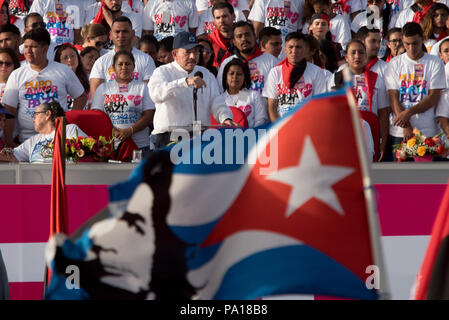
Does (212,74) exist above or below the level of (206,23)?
below

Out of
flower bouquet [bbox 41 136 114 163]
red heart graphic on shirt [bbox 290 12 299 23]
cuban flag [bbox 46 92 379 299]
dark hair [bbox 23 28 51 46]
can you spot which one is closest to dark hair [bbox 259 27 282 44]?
red heart graphic on shirt [bbox 290 12 299 23]

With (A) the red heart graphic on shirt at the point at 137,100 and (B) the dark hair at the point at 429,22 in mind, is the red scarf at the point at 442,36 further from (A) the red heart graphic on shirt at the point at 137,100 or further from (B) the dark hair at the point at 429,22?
(A) the red heart graphic on shirt at the point at 137,100

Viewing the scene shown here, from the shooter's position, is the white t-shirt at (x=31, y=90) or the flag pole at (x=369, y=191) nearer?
the flag pole at (x=369, y=191)

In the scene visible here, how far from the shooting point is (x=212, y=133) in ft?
17.0

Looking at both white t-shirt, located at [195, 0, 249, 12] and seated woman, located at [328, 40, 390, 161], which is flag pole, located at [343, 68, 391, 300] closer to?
seated woman, located at [328, 40, 390, 161]

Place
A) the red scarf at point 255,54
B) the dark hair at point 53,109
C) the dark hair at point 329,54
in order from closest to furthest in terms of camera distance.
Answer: the dark hair at point 53,109, the red scarf at point 255,54, the dark hair at point 329,54

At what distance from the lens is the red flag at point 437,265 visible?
13.2ft

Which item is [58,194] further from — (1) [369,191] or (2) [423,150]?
(1) [369,191]

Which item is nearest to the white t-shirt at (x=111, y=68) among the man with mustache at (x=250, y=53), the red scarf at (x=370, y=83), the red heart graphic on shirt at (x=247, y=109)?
the man with mustache at (x=250, y=53)

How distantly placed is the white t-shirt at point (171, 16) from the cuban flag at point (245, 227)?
8.30 meters

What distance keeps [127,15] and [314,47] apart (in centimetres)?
310

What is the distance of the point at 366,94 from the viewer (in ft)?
31.6

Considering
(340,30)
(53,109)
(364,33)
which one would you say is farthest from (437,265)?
(340,30)
